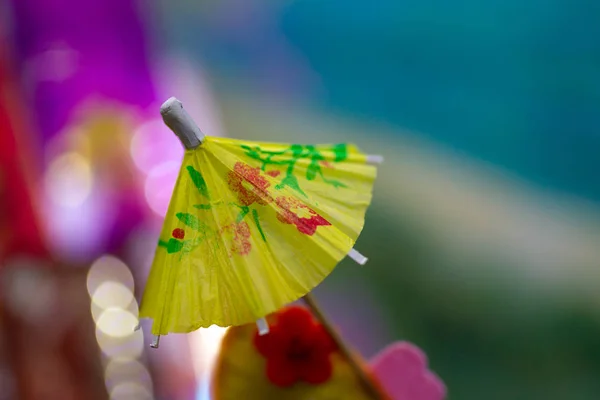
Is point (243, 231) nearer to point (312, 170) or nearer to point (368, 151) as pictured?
point (312, 170)

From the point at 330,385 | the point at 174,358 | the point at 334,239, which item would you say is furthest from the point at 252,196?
the point at 174,358

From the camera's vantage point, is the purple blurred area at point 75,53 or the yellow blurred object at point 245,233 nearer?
the yellow blurred object at point 245,233

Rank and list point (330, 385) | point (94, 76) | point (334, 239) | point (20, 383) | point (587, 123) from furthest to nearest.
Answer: point (94, 76) < point (20, 383) < point (587, 123) < point (330, 385) < point (334, 239)

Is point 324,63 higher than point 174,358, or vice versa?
point 324,63

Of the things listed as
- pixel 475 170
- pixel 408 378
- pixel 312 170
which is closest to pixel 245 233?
pixel 312 170

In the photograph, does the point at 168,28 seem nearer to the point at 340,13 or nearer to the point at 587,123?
the point at 340,13

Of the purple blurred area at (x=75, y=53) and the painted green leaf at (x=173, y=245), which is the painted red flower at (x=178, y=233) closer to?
the painted green leaf at (x=173, y=245)

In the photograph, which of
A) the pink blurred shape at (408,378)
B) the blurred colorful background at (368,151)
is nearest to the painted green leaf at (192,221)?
the pink blurred shape at (408,378)

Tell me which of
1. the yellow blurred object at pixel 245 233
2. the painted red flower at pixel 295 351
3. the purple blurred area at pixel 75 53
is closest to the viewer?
the yellow blurred object at pixel 245 233

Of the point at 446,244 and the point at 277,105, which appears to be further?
the point at 277,105
